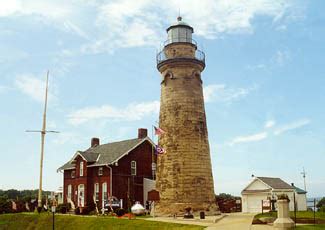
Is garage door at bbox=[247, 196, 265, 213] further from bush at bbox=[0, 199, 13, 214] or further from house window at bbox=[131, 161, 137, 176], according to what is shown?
bush at bbox=[0, 199, 13, 214]

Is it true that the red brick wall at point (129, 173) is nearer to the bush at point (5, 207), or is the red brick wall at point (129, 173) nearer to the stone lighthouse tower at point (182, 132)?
the stone lighthouse tower at point (182, 132)

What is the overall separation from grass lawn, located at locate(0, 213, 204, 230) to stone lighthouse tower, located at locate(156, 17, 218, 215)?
5.79 metres

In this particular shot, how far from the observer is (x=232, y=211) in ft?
141

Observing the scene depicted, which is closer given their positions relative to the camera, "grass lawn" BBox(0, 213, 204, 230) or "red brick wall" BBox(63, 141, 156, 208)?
"grass lawn" BBox(0, 213, 204, 230)

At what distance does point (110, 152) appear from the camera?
146ft

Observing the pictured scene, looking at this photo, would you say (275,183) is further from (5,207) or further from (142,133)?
(5,207)

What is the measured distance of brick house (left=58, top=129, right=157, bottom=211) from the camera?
41344 millimetres

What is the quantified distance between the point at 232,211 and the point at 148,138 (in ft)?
35.9

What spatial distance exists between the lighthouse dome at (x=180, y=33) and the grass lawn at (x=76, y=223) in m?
15.2

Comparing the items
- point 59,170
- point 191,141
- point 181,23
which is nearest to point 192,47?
point 181,23

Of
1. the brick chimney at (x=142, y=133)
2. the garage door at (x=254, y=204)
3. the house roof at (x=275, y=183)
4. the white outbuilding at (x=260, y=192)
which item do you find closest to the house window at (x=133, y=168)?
the brick chimney at (x=142, y=133)

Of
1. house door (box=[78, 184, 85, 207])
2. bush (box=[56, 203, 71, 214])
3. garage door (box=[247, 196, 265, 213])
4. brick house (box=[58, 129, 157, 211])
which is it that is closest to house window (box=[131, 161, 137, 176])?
brick house (box=[58, 129, 157, 211])

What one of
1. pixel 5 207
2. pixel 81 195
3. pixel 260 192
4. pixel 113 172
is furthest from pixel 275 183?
pixel 5 207

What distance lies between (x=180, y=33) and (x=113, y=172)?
47.0 ft
